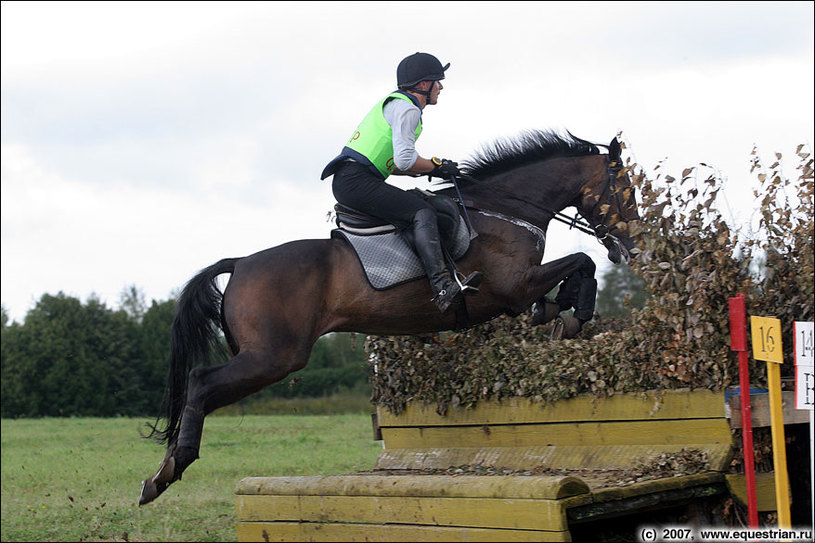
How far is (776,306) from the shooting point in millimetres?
4984

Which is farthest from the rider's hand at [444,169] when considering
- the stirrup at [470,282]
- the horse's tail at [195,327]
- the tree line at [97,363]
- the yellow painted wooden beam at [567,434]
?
the tree line at [97,363]

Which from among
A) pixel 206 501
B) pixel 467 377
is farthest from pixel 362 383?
pixel 467 377

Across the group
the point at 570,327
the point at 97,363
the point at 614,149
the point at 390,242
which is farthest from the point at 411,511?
the point at 97,363

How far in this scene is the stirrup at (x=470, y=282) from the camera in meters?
4.81

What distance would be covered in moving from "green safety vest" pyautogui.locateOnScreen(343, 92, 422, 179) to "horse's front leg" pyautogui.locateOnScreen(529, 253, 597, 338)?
3.65ft

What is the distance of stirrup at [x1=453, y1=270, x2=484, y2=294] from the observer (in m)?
4.81

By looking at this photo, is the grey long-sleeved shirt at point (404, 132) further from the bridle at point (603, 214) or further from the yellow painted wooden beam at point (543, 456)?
the yellow painted wooden beam at point (543, 456)

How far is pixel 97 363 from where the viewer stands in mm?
28234

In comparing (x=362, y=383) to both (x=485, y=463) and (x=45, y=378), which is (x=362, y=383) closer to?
(x=45, y=378)

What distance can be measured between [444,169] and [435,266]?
797 millimetres

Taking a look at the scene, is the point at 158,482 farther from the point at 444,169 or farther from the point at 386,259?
the point at 444,169

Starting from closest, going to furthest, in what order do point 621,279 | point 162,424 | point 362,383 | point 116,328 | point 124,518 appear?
1. point 162,424
2. point 124,518
3. point 621,279
4. point 362,383
5. point 116,328

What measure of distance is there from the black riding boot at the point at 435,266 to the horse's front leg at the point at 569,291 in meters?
0.64

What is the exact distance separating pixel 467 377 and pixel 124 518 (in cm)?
453
